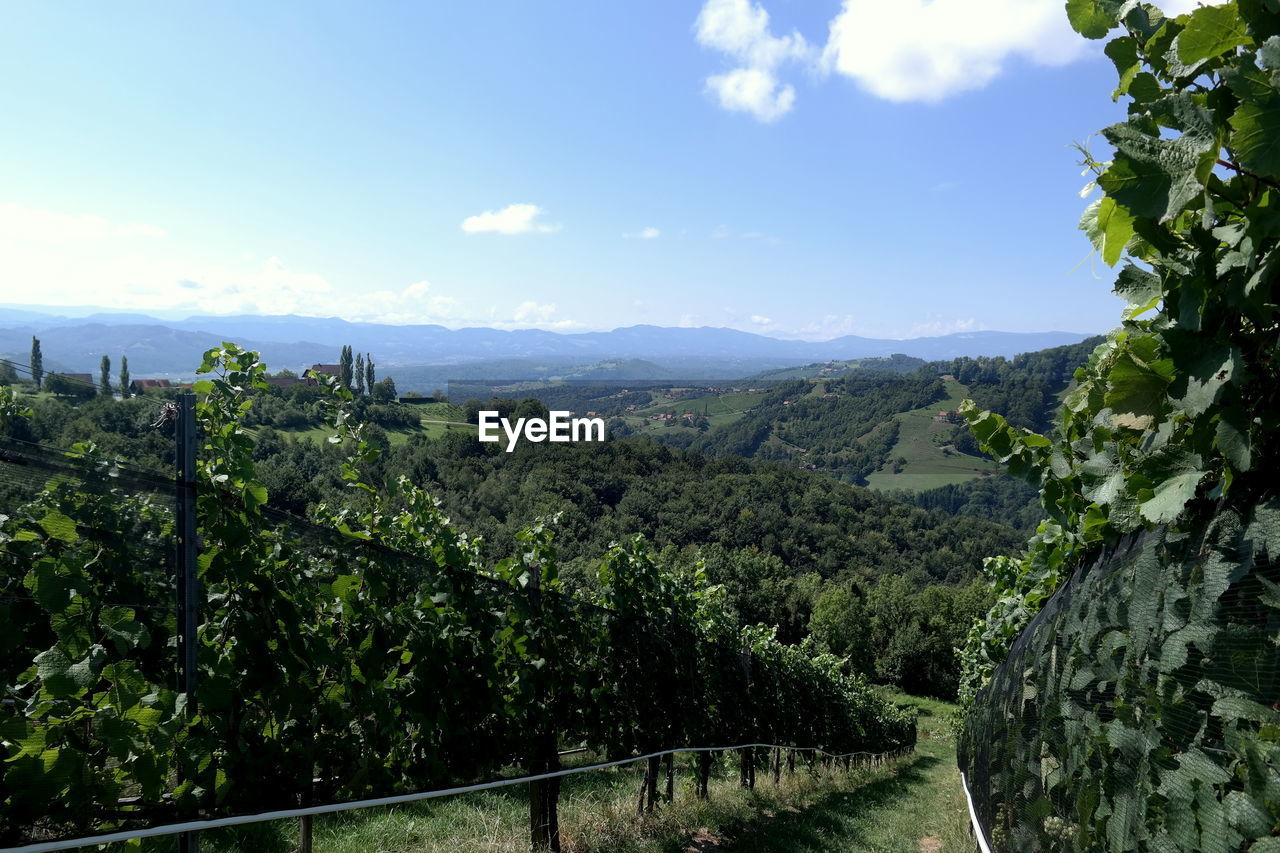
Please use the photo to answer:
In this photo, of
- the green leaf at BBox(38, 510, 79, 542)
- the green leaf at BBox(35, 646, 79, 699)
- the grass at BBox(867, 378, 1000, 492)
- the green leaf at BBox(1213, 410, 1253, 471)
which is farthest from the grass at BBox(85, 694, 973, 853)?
the grass at BBox(867, 378, 1000, 492)

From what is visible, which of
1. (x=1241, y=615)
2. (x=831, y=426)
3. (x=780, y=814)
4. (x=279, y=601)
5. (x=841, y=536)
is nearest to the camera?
(x=1241, y=615)

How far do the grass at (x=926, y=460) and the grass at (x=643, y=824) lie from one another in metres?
113

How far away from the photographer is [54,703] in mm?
2055

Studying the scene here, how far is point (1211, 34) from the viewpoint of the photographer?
112 cm

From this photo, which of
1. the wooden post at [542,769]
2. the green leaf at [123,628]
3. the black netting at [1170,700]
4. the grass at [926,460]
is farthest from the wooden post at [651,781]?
the grass at [926,460]

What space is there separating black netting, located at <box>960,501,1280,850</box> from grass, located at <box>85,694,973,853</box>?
126 inches

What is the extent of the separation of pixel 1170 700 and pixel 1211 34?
3.74ft

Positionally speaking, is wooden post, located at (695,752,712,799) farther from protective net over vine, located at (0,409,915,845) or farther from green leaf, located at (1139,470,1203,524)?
green leaf, located at (1139,470,1203,524)

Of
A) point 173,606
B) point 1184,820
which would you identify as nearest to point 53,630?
point 173,606

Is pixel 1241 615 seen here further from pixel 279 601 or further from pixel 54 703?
pixel 279 601

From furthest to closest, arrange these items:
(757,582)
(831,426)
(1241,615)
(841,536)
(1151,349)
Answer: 1. (831,426)
2. (841,536)
3. (757,582)
4. (1151,349)
5. (1241,615)

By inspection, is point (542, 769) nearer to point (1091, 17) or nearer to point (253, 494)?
point (253, 494)

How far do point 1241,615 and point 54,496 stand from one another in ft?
9.94

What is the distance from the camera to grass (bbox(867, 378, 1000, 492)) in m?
121
